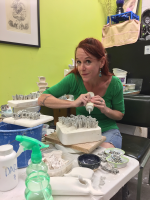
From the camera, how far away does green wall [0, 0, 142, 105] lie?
160 cm

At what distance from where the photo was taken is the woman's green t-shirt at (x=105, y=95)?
1.24 m

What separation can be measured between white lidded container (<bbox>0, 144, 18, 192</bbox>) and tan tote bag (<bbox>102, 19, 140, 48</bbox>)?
2.22 m

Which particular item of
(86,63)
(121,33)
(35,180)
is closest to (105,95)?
(86,63)

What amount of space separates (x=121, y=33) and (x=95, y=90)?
1.54m

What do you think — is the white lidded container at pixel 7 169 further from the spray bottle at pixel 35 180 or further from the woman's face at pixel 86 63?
the woman's face at pixel 86 63

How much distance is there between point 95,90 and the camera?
1.29 meters

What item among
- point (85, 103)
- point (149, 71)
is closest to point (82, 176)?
point (85, 103)

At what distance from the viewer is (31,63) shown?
5.80 ft

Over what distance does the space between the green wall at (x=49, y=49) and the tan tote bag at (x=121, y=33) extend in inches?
10.7

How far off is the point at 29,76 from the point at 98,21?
5.01 ft

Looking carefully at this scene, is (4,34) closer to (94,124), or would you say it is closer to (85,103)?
(85,103)

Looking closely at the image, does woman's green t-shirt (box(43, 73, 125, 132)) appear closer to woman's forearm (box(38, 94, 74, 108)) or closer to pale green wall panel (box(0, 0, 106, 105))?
woman's forearm (box(38, 94, 74, 108))

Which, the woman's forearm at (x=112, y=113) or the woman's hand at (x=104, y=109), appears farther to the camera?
the woman's forearm at (x=112, y=113)

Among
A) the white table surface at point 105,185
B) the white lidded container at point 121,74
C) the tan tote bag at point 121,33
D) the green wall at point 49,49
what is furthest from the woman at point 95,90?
the tan tote bag at point 121,33
